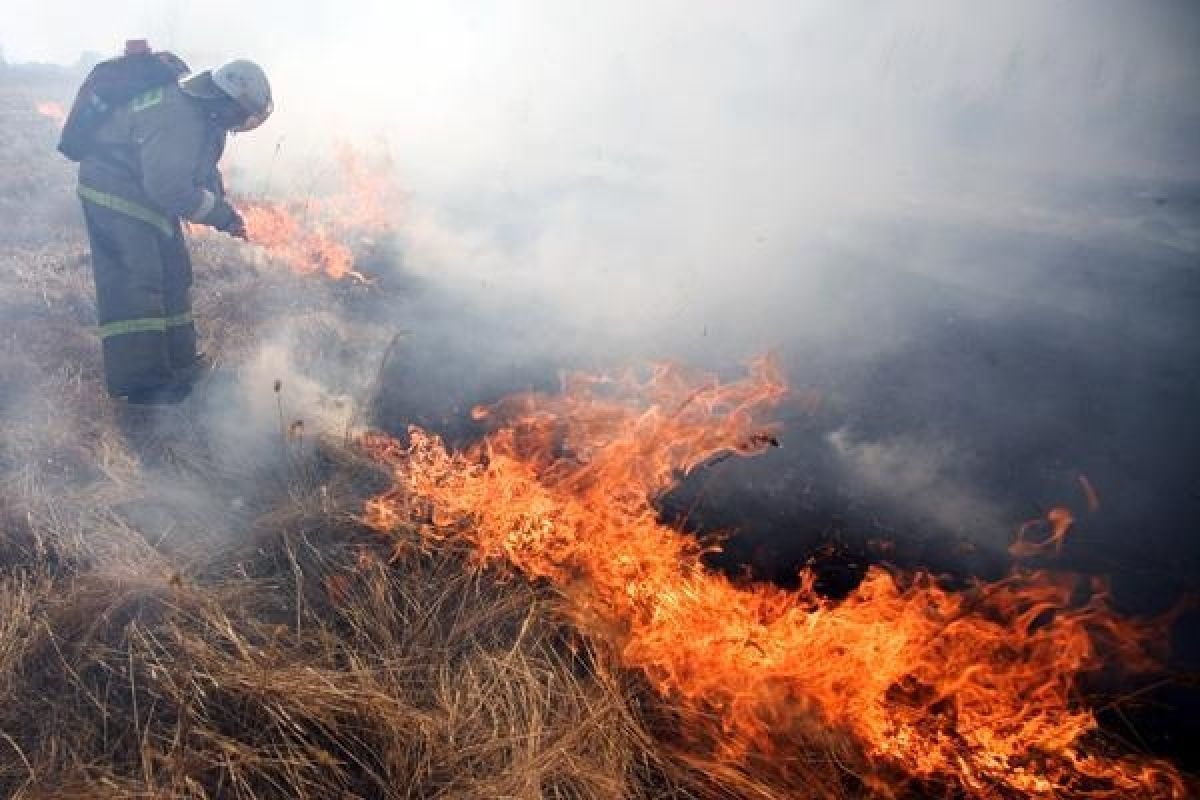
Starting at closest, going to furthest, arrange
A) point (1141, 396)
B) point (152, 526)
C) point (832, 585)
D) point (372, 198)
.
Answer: point (832, 585)
point (152, 526)
point (1141, 396)
point (372, 198)

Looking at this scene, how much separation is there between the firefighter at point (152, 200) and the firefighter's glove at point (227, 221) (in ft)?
0.05

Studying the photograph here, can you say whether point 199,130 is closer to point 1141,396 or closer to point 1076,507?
point 1076,507

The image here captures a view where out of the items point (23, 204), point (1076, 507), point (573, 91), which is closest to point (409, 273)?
point (23, 204)

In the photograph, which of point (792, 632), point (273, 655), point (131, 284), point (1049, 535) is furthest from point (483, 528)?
point (1049, 535)

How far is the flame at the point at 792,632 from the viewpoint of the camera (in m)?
2.72

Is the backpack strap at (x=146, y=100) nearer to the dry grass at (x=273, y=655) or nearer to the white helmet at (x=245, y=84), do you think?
the white helmet at (x=245, y=84)

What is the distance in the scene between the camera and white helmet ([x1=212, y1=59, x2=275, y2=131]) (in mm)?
4625

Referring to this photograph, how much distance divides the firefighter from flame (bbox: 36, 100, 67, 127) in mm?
12866

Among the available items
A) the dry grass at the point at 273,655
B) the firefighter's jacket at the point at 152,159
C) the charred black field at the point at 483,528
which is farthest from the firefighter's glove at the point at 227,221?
the dry grass at the point at 273,655

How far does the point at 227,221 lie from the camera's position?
196 inches

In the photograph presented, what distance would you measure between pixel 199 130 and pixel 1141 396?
7.51 meters

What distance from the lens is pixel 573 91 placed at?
80.3 ft

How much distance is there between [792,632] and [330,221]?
8.13 meters

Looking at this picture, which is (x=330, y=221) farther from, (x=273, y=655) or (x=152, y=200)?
(x=273, y=655)
